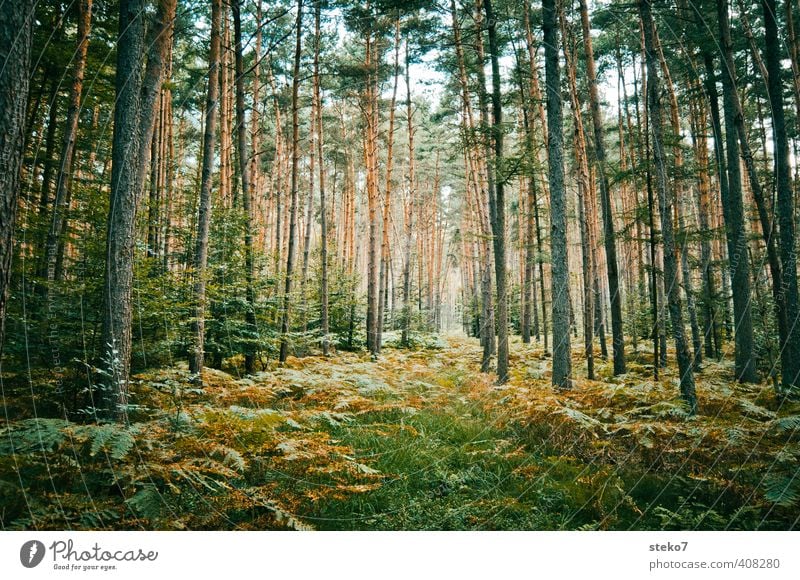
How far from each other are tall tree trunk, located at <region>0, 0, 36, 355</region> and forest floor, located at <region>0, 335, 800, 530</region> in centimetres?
120

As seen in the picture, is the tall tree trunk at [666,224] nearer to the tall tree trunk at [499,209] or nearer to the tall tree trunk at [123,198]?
the tall tree trunk at [499,209]

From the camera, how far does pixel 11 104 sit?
223 cm

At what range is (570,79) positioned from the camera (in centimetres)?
1007

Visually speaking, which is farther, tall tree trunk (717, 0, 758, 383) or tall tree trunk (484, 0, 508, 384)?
tall tree trunk (484, 0, 508, 384)

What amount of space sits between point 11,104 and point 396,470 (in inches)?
162

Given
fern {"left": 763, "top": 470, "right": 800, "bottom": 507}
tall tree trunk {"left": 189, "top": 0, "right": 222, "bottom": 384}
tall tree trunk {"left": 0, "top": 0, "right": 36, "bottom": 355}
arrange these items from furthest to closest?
tall tree trunk {"left": 189, "top": 0, "right": 222, "bottom": 384}
fern {"left": 763, "top": 470, "right": 800, "bottom": 507}
tall tree trunk {"left": 0, "top": 0, "right": 36, "bottom": 355}

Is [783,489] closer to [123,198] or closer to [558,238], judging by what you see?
[558,238]

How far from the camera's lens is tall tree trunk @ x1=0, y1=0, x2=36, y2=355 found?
2.21m

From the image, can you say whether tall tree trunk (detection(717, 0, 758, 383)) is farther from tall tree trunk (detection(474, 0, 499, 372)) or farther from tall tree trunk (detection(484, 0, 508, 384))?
tall tree trunk (detection(474, 0, 499, 372))

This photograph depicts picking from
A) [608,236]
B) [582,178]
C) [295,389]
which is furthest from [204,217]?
[582,178]

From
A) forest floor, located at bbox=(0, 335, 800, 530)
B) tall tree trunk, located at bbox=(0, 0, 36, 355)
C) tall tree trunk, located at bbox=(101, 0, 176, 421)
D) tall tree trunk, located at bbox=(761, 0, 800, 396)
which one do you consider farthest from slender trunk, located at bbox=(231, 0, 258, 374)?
tall tree trunk, located at bbox=(761, 0, 800, 396)

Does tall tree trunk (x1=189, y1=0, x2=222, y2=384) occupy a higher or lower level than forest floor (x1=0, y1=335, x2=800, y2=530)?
higher

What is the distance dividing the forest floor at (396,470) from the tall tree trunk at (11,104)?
1.20m

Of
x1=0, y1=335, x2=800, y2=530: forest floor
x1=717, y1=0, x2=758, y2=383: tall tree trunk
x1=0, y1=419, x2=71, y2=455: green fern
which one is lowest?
x1=0, y1=335, x2=800, y2=530: forest floor
